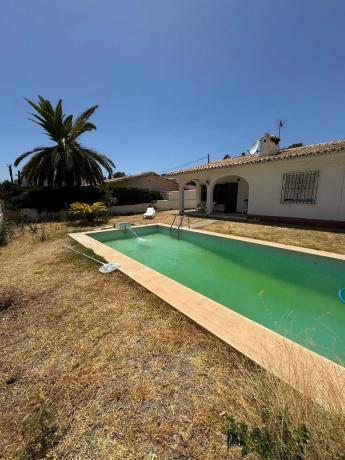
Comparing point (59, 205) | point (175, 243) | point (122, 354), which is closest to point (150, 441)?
point (122, 354)

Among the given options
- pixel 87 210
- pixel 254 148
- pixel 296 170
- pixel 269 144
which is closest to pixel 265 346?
pixel 296 170

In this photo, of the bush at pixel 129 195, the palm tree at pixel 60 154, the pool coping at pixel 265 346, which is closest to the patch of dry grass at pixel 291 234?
the pool coping at pixel 265 346

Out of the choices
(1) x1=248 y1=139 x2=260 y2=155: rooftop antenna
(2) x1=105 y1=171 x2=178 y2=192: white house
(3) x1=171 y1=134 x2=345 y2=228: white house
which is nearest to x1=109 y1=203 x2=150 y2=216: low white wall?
(2) x1=105 y1=171 x2=178 y2=192: white house

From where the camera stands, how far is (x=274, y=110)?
18.0 metres

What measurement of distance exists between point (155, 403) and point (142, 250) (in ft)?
27.6

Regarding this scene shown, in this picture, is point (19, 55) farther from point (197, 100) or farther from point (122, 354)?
point (122, 354)

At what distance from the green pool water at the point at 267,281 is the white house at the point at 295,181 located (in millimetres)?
5394

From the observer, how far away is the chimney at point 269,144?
14.5 meters

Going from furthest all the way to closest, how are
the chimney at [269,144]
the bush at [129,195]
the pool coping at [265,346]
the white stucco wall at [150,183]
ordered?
the white stucco wall at [150,183], the bush at [129,195], the chimney at [269,144], the pool coping at [265,346]

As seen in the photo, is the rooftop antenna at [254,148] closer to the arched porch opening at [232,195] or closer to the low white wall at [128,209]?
the arched porch opening at [232,195]

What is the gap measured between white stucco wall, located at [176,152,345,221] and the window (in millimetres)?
222

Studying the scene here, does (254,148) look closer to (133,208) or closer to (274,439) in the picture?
(133,208)

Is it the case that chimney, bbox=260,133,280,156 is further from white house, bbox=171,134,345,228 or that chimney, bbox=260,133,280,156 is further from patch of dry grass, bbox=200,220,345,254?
patch of dry grass, bbox=200,220,345,254

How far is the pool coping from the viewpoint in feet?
6.96
